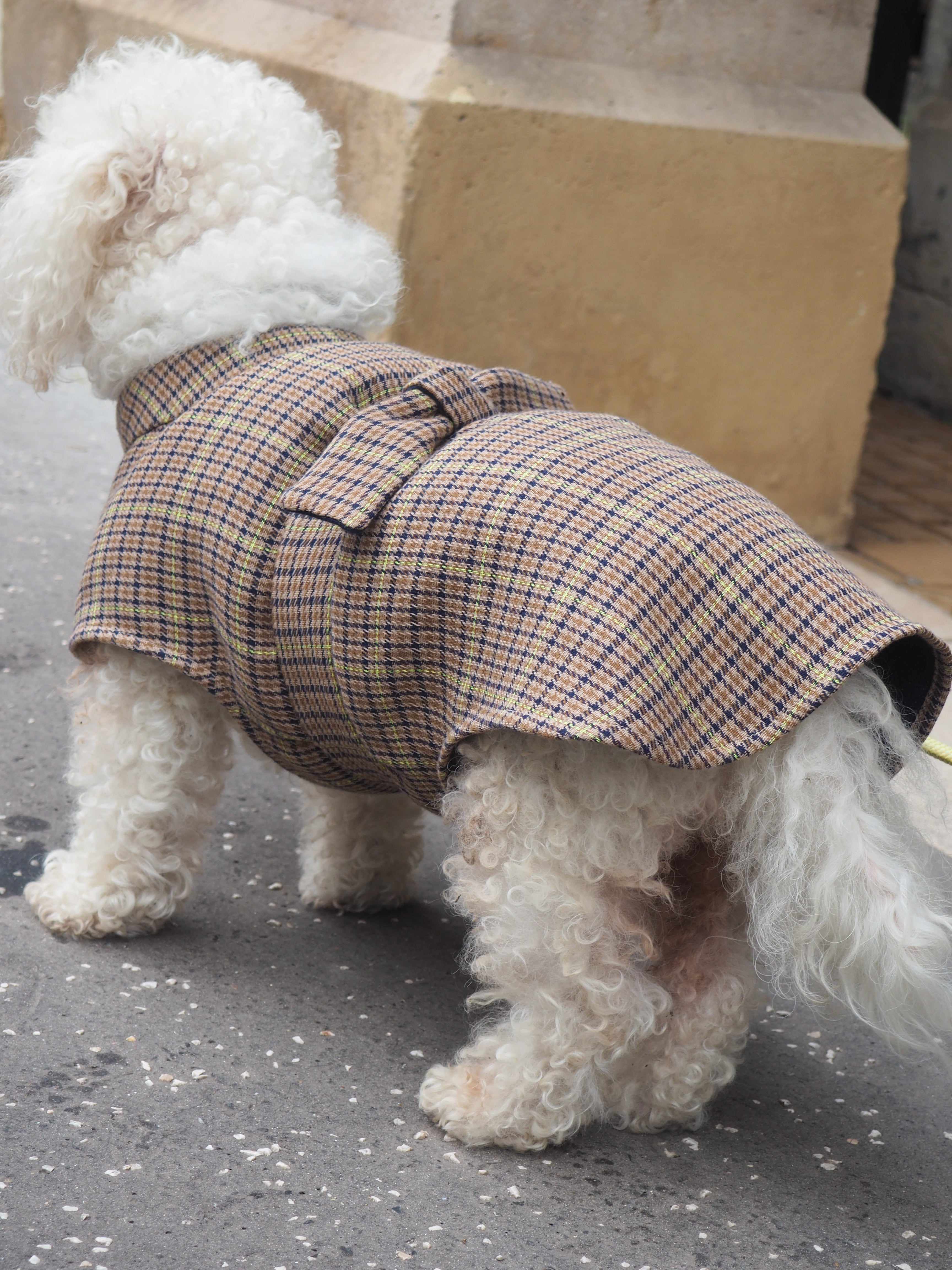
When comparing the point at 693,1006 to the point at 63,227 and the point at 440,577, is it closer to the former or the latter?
the point at 440,577

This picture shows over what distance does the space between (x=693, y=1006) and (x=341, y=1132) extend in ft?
1.93

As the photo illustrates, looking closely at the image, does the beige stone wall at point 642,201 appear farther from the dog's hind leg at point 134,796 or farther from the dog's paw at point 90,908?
the dog's paw at point 90,908

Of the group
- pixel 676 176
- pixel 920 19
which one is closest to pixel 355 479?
pixel 676 176

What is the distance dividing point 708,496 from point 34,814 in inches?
70.5

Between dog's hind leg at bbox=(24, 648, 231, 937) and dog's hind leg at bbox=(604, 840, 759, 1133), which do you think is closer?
dog's hind leg at bbox=(604, 840, 759, 1133)

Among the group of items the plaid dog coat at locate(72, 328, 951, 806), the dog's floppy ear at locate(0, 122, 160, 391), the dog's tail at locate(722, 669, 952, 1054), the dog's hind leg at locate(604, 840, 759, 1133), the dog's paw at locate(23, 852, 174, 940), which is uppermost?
the dog's floppy ear at locate(0, 122, 160, 391)

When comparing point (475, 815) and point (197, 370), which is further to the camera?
point (197, 370)

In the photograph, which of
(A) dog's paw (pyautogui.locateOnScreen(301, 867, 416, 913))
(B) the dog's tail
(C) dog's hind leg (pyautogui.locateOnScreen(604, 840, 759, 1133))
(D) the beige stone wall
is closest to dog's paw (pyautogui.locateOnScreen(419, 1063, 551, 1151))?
(C) dog's hind leg (pyautogui.locateOnScreen(604, 840, 759, 1133))

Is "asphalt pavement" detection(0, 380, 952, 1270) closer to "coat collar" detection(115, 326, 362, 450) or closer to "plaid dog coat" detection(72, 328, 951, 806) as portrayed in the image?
"plaid dog coat" detection(72, 328, 951, 806)

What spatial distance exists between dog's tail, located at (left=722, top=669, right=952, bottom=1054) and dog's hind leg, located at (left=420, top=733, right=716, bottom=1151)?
13 centimetres

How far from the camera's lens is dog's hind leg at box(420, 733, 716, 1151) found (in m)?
1.95

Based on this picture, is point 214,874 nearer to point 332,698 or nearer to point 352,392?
point 332,698

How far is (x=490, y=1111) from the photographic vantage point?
2109 millimetres

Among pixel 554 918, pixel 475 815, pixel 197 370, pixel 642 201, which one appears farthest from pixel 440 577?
pixel 642 201
